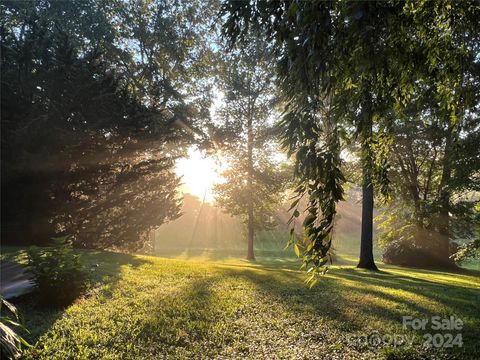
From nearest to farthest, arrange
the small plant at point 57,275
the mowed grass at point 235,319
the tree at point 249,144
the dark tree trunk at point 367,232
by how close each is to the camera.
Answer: the mowed grass at point 235,319 → the small plant at point 57,275 → the dark tree trunk at point 367,232 → the tree at point 249,144

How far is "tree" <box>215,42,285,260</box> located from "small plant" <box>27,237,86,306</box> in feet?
61.6

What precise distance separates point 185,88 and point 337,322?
22280 millimetres

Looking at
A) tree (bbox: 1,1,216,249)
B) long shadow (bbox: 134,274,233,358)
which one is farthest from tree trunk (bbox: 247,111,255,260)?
long shadow (bbox: 134,274,233,358)

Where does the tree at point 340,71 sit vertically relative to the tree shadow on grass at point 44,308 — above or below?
above

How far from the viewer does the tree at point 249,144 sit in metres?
25.7

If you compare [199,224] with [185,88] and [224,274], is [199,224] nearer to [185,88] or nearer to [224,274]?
[185,88]

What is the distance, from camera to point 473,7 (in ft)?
11.0

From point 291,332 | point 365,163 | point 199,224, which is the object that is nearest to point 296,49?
point 365,163

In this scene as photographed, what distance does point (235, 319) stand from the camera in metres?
6.24

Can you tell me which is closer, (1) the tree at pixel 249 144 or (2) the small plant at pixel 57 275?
(2) the small plant at pixel 57 275

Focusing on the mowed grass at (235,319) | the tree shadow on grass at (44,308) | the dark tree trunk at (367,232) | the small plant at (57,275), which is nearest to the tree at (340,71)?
the mowed grass at (235,319)

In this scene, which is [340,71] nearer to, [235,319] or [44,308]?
[235,319]

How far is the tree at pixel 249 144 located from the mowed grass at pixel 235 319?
17.2 metres

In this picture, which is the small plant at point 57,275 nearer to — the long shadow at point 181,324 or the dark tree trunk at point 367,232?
the long shadow at point 181,324
